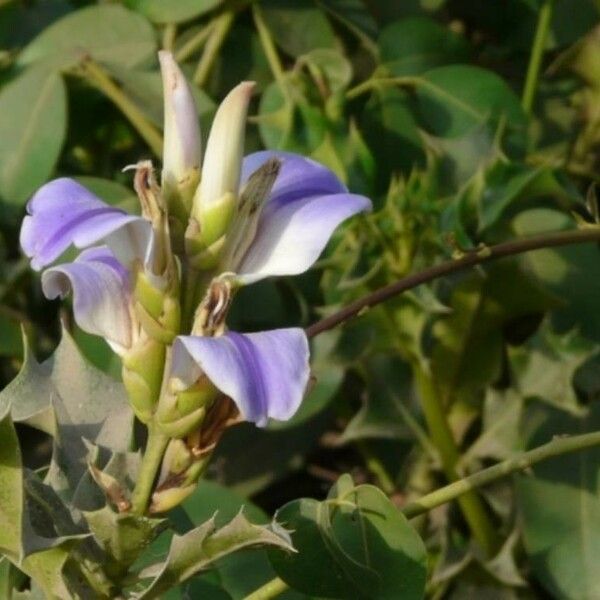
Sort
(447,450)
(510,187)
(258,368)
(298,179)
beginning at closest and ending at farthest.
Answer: (258,368) → (298,179) → (510,187) → (447,450)

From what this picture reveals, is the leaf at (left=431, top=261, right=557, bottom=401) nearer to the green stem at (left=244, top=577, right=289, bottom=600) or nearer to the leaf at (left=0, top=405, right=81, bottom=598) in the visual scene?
the green stem at (left=244, top=577, right=289, bottom=600)

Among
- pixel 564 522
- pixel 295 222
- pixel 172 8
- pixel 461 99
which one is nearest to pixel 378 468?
pixel 564 522

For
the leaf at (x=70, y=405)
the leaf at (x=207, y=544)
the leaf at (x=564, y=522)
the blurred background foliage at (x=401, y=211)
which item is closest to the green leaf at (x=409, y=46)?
the blurred background foliage at (x=401, y=211)

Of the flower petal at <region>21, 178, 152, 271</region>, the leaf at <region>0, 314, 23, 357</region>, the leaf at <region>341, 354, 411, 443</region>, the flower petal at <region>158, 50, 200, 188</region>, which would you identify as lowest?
the leaf at <region>341, 354, 411, 443</region>

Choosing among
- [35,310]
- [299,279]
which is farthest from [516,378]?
[35,310]

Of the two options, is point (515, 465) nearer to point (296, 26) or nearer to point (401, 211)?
point (401, 211)

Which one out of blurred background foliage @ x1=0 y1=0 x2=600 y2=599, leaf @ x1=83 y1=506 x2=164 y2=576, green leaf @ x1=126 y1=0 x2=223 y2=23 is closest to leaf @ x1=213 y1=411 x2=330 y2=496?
blurred background foliage @ x1=0 y1=0 x2=600 y2=599

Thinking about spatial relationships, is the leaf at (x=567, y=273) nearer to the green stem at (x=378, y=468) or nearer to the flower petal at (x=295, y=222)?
the green stem at (x=378, y=468)
